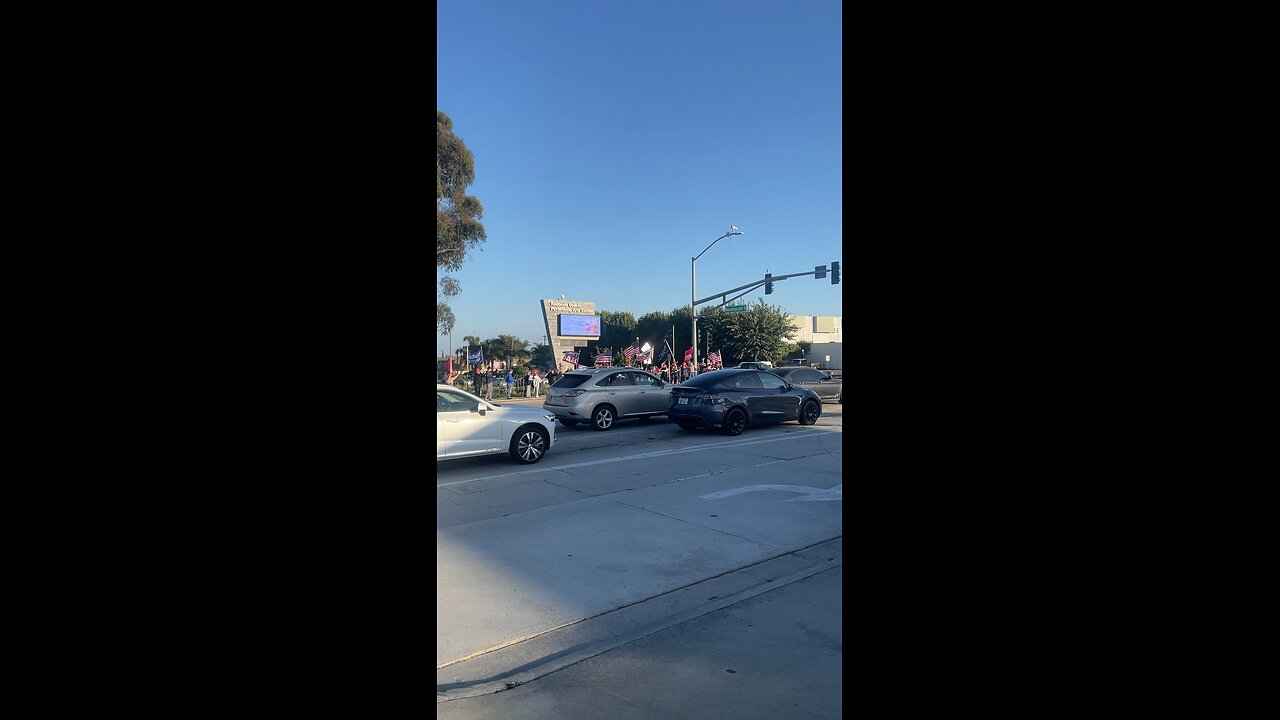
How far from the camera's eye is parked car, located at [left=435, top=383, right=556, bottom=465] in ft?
34.8

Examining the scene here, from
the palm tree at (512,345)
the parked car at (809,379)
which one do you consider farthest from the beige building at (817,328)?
the parked car at (809,379)

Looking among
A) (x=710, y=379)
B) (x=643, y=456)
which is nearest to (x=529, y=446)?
(x=643, y=456)

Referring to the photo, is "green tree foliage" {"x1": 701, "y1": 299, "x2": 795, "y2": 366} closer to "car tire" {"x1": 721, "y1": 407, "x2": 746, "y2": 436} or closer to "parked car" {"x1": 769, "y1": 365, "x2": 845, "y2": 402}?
"parked car" {"x1": 769, "y1": 365, "x2": 845, "y2": 402}

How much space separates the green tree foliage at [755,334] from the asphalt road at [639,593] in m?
36.1

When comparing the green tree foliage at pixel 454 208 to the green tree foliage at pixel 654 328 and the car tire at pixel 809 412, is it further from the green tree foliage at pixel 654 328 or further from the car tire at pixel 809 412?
the green tree foliage at pixel 654 328

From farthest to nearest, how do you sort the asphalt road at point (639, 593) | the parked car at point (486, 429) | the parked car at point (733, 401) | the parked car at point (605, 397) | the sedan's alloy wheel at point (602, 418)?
the sedan's alloy wheel at point (602, 418), the parked car at point (605, 397), the parked car at point (733, 401), the parked car at point (486, 429), the asphalt road at point (639, 593)

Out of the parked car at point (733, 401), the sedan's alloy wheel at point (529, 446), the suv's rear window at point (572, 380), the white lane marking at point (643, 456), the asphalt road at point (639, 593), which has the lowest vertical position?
the asphalt road at point (639, 593)

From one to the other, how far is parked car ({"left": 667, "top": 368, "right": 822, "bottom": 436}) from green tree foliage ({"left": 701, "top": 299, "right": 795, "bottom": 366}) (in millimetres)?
29988

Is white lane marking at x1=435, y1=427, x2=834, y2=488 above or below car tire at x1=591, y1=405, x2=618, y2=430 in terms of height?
below

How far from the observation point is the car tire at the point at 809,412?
16.3m

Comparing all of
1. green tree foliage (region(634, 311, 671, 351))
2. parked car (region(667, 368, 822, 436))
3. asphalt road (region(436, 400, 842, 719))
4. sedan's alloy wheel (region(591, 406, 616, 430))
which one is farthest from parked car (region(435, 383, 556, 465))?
green tree foliage (region(634, 311, 671, 351))
